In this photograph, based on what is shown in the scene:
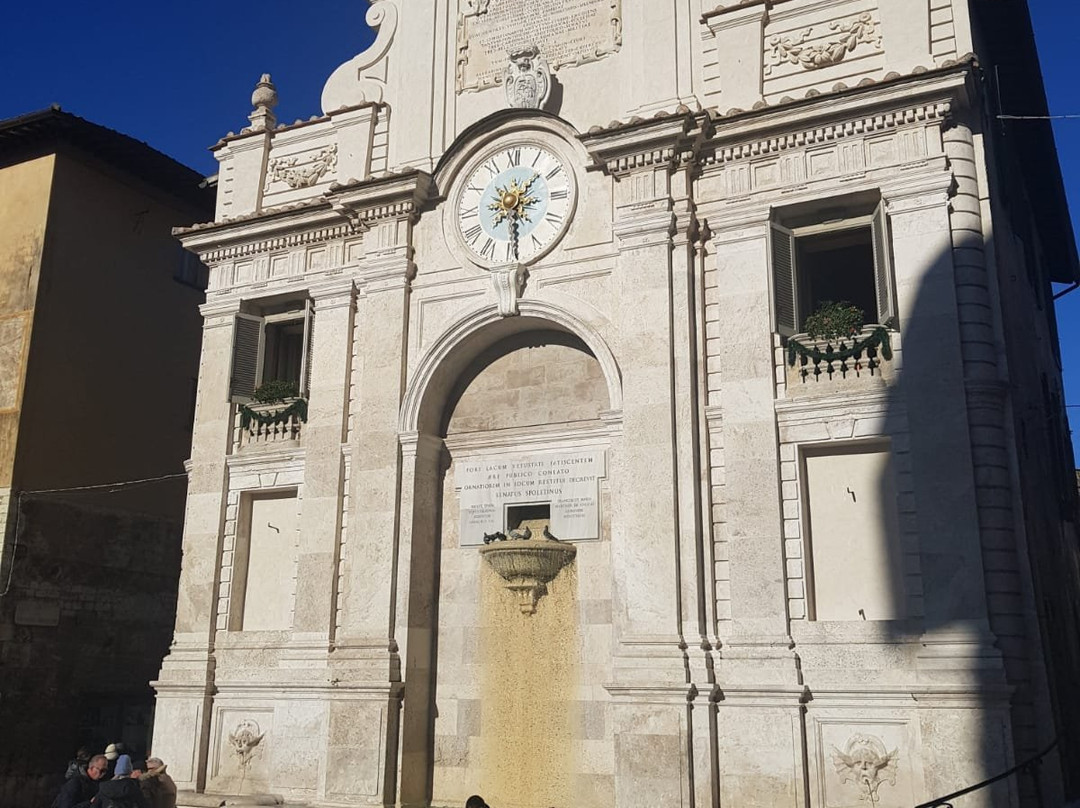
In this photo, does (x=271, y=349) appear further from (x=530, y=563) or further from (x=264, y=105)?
(x=530, y=563)

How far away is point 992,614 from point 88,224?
63.9 feet

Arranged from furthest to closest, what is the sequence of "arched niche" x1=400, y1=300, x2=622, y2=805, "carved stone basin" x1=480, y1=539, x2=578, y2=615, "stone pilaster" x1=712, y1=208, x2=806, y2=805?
"arched niche" x1=400, y1=300, x2=622, y2=805, "carved stone basin" x1=480, y1=539, x2=578, y2=615, "stone pilaster" x1=712, y1=208, x2=806, y2=805

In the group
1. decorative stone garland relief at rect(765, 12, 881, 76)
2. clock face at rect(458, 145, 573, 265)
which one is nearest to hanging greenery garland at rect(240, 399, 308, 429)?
clock face at rect(458, 145, 573, 265)

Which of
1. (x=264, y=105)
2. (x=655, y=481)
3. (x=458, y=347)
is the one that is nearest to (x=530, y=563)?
(x=655, y=481)

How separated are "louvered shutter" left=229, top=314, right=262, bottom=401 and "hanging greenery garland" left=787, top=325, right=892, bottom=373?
9.67 meters

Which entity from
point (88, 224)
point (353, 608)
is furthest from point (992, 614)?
point (88, 224)

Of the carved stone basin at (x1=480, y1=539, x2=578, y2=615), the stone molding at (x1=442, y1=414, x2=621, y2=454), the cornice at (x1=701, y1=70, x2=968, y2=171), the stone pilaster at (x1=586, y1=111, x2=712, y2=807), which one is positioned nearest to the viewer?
the stone pilaster at (x1=586, y1=111, x2=712, y2=807)

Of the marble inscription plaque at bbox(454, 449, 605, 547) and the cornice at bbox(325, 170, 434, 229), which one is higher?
the cornice at bbox(325, 170, 434, 229)

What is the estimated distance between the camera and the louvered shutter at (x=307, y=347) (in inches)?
737

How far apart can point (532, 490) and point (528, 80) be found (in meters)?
6.66

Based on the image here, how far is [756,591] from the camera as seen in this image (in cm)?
1409

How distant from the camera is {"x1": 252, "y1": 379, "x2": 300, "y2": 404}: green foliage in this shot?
748 inches

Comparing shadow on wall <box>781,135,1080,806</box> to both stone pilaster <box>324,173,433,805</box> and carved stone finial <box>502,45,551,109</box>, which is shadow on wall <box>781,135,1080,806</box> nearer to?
stone pilaster <box>324,173,433,805</box>

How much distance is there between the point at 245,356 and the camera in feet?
63.8
